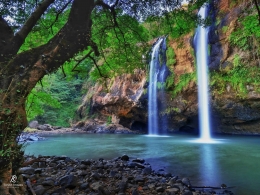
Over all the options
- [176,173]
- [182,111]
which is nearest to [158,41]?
[182,111]

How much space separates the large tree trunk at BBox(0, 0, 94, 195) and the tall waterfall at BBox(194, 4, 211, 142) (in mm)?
14162

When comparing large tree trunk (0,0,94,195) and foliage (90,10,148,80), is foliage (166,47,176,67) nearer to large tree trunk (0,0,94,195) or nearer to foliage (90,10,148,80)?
foliage (90,10,148,80)

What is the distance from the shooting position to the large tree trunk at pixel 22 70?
243 cm

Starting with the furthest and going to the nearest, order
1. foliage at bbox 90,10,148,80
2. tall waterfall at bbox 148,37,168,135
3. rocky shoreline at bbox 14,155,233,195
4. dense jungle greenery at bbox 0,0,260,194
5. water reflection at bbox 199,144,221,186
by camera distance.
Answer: tall waterfall at bbox 148,37,168,135
foliage at bbox 90,10,148,80
water reflection at bbox 199,144,221,186
rocky shoreline at bbox 14,155,233,195
dense jungle greenery at bbox 0,0,260,194

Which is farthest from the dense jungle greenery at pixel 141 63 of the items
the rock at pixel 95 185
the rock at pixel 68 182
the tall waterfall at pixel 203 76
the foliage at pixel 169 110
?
the rock at pixel 95 185

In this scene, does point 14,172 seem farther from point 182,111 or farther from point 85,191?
point 182,111

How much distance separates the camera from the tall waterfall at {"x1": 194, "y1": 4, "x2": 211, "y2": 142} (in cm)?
1620

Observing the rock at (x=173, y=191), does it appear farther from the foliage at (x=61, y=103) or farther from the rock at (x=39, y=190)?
the foliage at (x=61, y=103)

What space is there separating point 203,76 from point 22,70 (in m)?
15.1

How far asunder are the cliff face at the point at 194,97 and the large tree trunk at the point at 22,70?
13.0 meters

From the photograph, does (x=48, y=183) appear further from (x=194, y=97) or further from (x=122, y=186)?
(x=194, y=97)

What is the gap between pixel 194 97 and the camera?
56.6 feet

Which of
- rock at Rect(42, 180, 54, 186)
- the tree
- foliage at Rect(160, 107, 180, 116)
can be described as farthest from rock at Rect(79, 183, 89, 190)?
foliage at Rect(160, 107, 180, 116)

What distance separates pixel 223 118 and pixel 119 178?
14.2m
